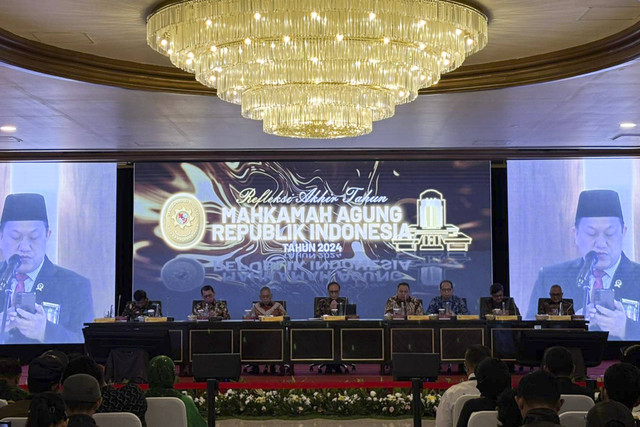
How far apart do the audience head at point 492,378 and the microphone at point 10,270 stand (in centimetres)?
1128

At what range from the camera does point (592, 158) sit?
14242 mm

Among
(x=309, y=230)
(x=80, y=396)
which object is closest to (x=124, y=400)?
(x=80, y=396)

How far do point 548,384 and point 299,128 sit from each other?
14.2ft

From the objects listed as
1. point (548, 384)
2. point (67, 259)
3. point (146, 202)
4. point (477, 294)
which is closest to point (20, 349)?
point (67, 259)

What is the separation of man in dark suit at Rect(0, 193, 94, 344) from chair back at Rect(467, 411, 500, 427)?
11.0m

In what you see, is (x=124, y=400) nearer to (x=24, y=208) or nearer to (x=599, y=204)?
(x=24, y=208)

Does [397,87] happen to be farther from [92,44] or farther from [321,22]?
[92,44]

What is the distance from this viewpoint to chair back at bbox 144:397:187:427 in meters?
5.02

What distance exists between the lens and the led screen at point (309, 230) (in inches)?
562

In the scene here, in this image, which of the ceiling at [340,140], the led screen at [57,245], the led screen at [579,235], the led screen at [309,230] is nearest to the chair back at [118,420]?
the ceiling at [340,140]

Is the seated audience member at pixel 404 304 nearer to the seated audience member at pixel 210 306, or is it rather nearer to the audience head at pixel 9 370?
the seated audience member at pixel 210 306

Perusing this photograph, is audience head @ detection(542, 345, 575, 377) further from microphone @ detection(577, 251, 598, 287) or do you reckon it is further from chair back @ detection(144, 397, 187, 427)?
microphone @ detection(577, 251, 598, 287)

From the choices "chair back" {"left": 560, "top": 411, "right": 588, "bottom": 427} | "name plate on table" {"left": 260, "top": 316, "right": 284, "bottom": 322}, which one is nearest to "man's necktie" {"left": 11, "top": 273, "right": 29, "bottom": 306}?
"name plate on table" {"left": 260, "top": 316, "right": 284, "bottom": 322}

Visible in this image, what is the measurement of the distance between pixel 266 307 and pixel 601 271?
558 cm
